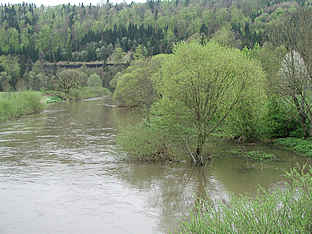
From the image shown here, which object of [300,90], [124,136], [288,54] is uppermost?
[288,54]

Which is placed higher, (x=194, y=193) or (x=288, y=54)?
(x=288, y=54)

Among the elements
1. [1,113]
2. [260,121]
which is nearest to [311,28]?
[260,121]

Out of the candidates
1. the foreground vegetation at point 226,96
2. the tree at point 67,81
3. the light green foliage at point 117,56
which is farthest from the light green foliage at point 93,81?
the foreground vegetation at point 226,96

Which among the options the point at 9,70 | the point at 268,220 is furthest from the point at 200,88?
the point at 9,70

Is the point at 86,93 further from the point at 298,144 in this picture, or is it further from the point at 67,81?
the point at 298,144

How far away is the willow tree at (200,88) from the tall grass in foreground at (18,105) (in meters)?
33.8

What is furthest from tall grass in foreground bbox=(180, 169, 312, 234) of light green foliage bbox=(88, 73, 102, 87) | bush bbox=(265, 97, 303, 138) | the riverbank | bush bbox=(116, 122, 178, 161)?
light green foliage bbox=(88, 73, 102, 87)

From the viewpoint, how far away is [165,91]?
2314 cm

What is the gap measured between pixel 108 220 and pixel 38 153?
15326 mm

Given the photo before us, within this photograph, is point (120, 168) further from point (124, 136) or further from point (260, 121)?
point (260, 121)

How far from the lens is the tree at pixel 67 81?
317ft

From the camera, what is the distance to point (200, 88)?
22.1 m

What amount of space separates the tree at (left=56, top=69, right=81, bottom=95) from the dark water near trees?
66960mm

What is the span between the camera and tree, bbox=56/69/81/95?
96750mm
